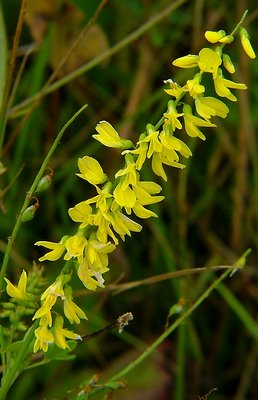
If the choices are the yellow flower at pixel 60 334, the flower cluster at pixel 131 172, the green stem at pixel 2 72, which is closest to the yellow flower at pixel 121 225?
the flower cluster at pixel 131 172

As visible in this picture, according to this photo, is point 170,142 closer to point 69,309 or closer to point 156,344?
point 69,309

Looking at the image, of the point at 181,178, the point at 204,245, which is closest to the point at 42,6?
the point at 181,178

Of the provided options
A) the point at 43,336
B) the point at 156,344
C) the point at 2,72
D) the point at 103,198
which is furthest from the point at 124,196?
the point at 2,72

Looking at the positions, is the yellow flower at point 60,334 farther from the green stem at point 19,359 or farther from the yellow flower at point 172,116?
the yellow flower at point 172,116

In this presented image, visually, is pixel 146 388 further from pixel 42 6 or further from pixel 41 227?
pixel 42 6

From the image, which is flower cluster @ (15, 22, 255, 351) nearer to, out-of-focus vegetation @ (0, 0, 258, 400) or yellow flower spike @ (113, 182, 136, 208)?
yellow flower spike @ (113, 182, 136, 208)

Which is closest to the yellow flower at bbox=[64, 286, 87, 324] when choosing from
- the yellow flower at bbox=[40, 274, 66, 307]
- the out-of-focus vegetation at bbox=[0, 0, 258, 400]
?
the yellow flower at bbox=[40, 274, 66, 307]
